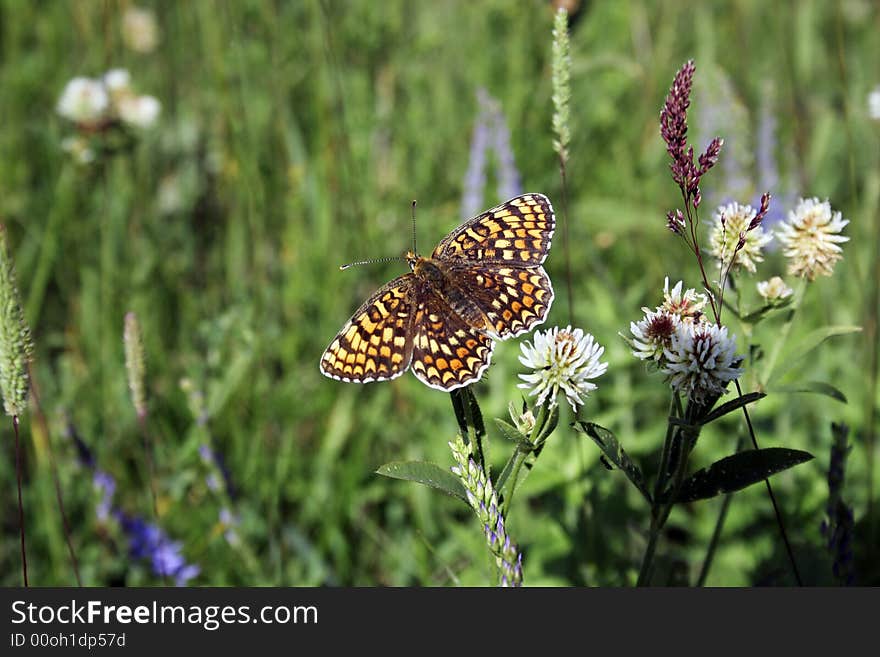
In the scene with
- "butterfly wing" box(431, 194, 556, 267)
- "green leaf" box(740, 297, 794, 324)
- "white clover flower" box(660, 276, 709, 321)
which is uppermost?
"butterfly wing" box(431, 194, 556, 267)

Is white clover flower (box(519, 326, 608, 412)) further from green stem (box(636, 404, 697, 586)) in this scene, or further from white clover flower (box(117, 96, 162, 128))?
white clover flower (box(117, 96, 162, 128))

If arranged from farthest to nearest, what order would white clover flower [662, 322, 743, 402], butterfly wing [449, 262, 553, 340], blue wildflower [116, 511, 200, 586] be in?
blue wildflower [116, 511, 200, 586] < butterfly wing [449, 262, 553, 340] < white clover flower [662, 322, 743, 402]

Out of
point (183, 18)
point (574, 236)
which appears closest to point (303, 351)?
point (574, 236)

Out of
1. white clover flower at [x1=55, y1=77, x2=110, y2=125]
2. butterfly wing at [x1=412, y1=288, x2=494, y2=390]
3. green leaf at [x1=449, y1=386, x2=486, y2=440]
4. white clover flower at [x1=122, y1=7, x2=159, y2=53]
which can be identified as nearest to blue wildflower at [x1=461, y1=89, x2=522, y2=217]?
white clover flower at [x1=55, y1=77, x2=110, y2=125]

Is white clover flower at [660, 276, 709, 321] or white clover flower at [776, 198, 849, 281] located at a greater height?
white clover flower at [776, 198, 849, 281]

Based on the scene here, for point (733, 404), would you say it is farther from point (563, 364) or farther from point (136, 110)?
point (136, 110)

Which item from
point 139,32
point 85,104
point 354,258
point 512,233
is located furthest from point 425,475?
point 139,32

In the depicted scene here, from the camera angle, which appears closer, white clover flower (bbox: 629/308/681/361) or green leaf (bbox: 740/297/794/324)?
white clover flower (bbox: 629/308/681/361)
